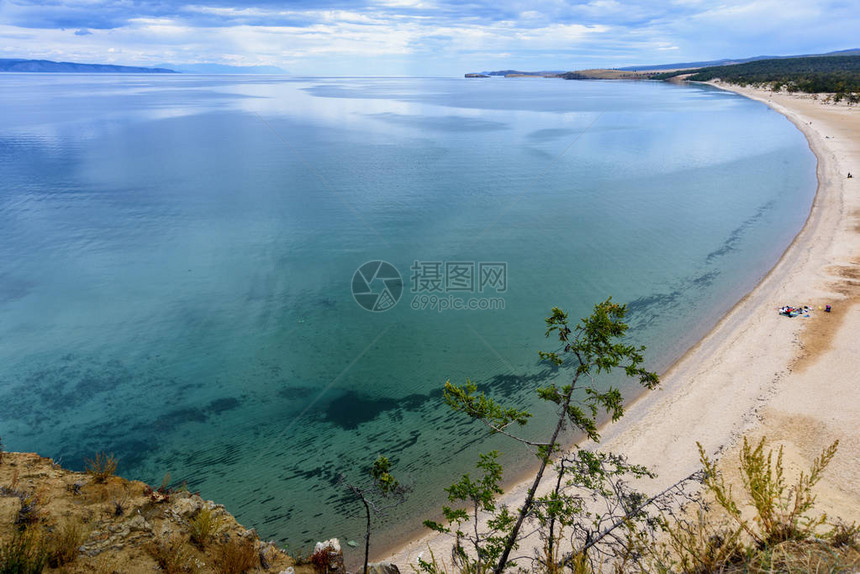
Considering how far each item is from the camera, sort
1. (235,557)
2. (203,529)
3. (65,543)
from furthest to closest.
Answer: (203,529) → (235,557) → (65,543)

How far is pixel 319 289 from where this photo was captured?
23.0 m

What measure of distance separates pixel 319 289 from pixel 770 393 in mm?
18829

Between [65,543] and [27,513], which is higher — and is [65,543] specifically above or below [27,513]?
above

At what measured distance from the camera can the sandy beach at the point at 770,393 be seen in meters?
12.4

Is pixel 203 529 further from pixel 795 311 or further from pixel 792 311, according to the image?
pixel 795 311

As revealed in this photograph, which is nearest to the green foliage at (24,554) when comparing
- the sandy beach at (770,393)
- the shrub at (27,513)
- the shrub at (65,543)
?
the shrub at (65,543)

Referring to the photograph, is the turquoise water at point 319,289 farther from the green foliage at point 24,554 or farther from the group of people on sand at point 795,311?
the green foliage at point 24,554

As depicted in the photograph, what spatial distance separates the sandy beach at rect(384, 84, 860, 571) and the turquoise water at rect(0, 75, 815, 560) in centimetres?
144

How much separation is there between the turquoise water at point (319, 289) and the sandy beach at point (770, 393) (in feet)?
4.72

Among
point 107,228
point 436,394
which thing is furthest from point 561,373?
point 107,228

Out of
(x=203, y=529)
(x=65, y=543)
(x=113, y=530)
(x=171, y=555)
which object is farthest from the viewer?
(x=203, y=529)

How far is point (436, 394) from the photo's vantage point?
1634 cm

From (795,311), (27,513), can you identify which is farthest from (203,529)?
(795,311)

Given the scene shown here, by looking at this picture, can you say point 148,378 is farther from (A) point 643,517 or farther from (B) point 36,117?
(B) point 36,117
